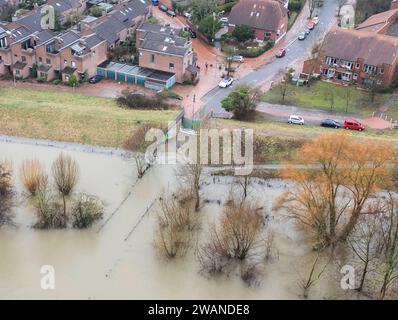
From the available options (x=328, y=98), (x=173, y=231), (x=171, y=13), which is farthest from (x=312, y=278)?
(x=171, y=13)

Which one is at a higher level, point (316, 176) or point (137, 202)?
point (316, 176)

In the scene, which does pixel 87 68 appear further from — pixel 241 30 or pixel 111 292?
pixel 111 292

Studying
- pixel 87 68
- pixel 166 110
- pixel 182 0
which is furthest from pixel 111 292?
pixel 182 0

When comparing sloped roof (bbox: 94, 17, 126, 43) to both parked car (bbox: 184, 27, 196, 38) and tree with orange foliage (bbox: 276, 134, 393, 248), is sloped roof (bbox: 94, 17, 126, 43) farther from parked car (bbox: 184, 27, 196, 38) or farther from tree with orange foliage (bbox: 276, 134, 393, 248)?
A: tree with orange foliage (bbox: 276, 134, 393, 248)

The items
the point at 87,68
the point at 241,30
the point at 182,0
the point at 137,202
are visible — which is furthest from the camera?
the point at 182,0

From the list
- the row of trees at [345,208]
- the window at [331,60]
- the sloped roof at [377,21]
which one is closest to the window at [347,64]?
the window at [331,60]

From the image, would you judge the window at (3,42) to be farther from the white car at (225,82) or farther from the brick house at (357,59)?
the brick house at (357,59)

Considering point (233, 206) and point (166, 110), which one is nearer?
point (233, 206)
